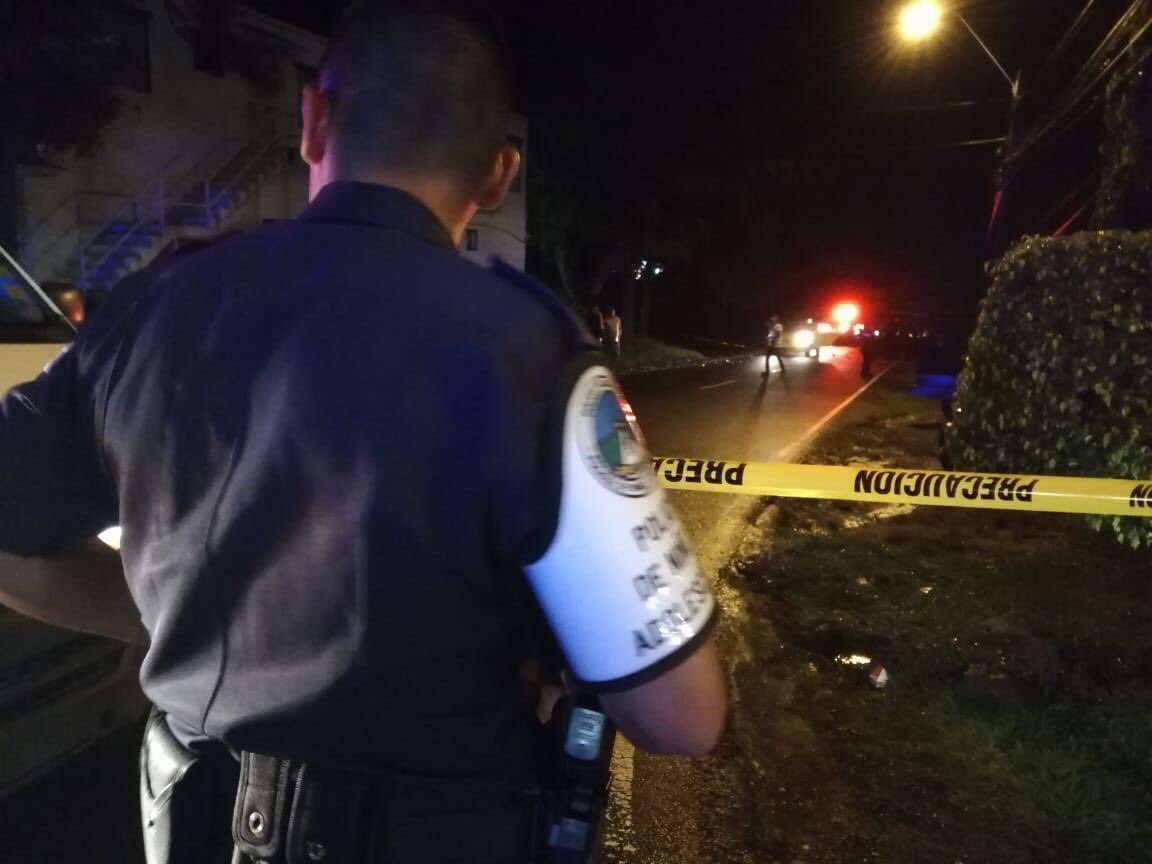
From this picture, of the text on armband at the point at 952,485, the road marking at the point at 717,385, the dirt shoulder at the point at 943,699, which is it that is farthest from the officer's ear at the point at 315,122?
the road marking at the point at 717,385

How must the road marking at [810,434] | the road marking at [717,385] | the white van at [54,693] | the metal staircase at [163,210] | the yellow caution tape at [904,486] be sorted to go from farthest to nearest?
the road marking at [717,385] < the metal staircase at [163,210] < the road marking at [810,434] < the yellow caution tape at [904,486] < the white van at [54,693]

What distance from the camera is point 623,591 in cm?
111

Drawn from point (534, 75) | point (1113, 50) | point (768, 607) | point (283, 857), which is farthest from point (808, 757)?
point (534, 75)

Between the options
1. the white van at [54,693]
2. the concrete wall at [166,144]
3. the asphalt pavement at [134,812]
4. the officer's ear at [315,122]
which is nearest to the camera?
the officer's ear at [315,122]

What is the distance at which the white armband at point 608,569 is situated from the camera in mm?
1098

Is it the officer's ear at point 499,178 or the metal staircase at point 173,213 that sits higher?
the metal staircase at point 173,213

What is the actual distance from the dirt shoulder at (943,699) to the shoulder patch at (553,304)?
2619 mm

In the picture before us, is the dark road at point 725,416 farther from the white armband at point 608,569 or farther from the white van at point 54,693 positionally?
the white armband at point 608,569

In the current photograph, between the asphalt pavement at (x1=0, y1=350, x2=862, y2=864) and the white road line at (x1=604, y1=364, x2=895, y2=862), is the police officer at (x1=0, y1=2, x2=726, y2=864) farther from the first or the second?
the asphalt pavement at (x1=0, y1=350, x2=862, y2=864)

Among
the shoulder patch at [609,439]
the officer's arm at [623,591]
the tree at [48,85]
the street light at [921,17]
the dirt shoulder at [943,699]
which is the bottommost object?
the dirt shoulder at [943,699]

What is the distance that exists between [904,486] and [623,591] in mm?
3949

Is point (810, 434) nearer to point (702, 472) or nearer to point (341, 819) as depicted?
point (702, 472)

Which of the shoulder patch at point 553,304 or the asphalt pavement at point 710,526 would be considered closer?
the shoulder patch at point 553,304

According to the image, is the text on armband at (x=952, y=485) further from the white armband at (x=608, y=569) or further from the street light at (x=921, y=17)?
the street light at (x=921, y=17)
